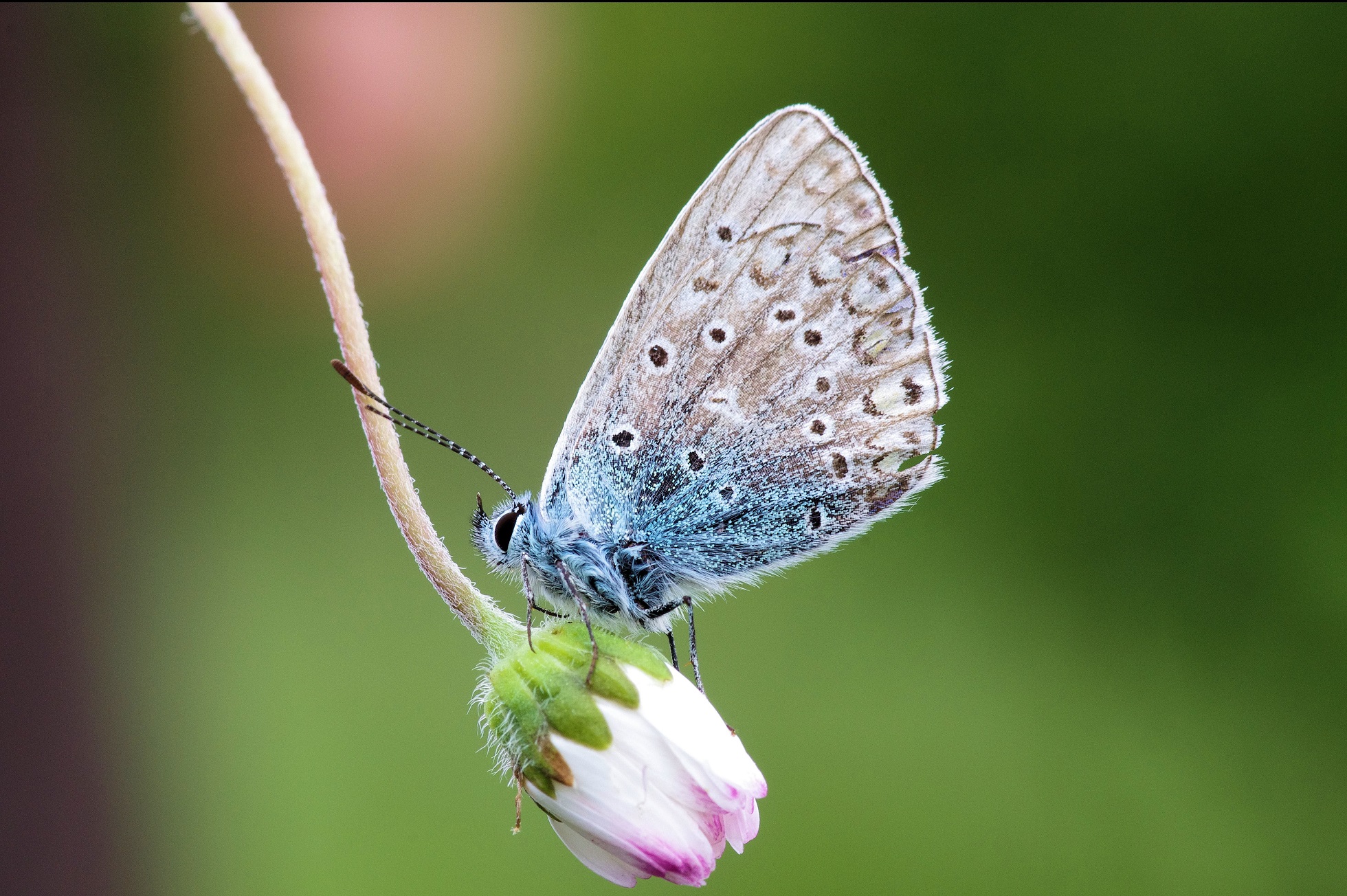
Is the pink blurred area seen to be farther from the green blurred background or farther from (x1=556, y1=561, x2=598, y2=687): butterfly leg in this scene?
(x1=556, y1=561, x2=598, y2=687): butterfly leg

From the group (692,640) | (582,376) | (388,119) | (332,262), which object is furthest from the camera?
(388,119)

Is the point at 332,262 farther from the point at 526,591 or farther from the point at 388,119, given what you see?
the point at 388,119

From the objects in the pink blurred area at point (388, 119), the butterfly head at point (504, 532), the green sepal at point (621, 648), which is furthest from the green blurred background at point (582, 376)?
the green sepal at point (621, 648)

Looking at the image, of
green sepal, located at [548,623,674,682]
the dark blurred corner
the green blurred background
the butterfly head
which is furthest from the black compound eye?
the dark blurred corner

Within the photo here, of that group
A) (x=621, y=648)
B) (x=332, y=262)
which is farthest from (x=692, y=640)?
(x=332, y=262)

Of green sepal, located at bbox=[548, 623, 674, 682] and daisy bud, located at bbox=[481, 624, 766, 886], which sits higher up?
green sepal, located at bbox=[548, 623, 674, 682]

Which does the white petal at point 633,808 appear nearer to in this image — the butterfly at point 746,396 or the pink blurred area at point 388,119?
the butterfly at point 746,396
